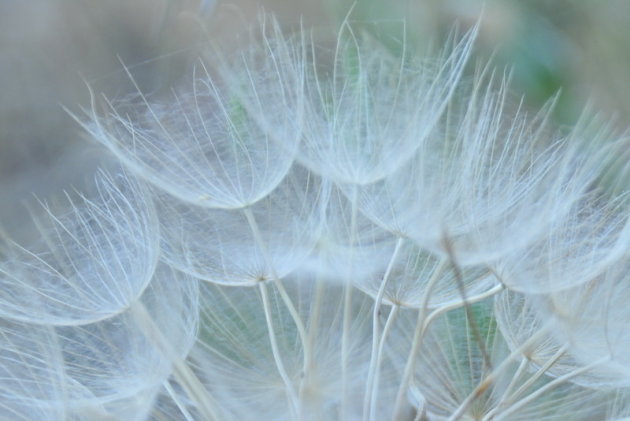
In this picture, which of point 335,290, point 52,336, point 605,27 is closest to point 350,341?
point 335,290

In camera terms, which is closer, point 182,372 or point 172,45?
point 182,372

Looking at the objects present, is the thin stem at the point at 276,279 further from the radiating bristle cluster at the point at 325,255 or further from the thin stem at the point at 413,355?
the thin stem at the point at 413,355

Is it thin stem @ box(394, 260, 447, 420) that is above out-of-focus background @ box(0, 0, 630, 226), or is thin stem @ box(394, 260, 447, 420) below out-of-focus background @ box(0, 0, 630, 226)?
below

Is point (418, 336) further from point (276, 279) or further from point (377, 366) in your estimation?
point (276, 279)

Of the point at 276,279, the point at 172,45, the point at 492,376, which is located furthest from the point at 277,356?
the point at 172,45

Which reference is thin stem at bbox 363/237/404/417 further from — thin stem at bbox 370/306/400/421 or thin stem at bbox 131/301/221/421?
thin stem at bbox 131/301/221/421

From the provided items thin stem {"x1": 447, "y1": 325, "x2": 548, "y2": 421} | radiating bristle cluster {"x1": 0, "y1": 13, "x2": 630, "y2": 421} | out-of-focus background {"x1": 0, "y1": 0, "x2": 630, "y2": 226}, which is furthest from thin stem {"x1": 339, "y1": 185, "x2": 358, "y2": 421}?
out-of-focus background {"x1": 0, "y1": 0, "x2": 630, "y2": 226}

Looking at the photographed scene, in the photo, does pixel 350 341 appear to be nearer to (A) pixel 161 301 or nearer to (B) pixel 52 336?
(A) pixel 161 301
